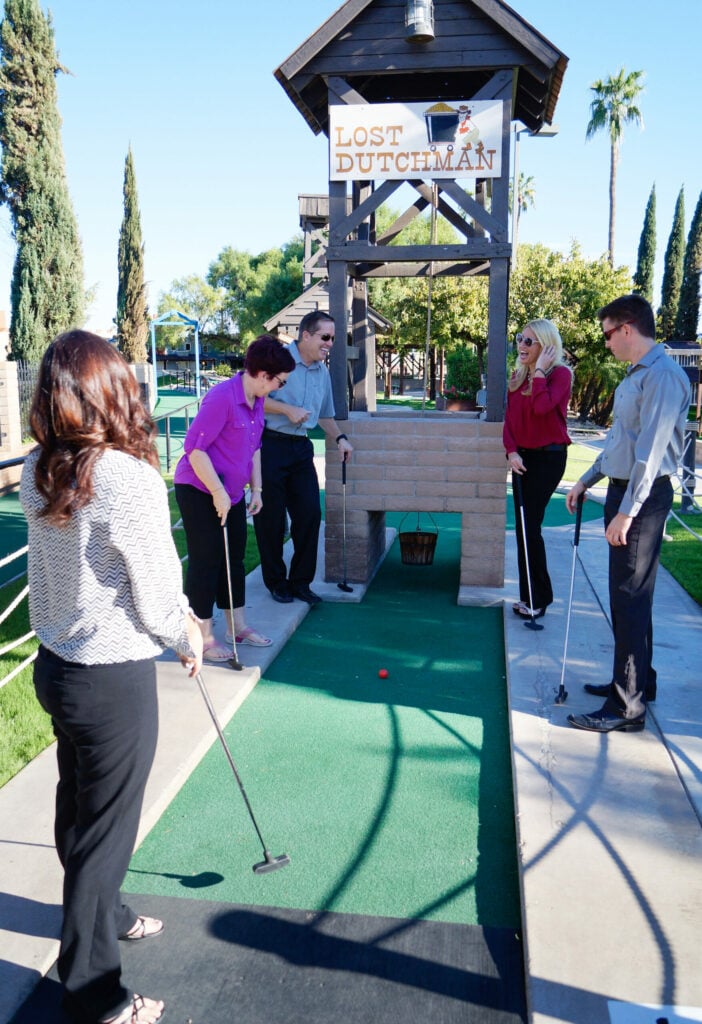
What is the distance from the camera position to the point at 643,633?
12.2 ft

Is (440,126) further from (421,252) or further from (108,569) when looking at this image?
(108,569)

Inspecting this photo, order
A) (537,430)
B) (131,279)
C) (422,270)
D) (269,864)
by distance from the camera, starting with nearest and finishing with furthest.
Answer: (269,864) < (537,430) < (422,270) < (131,279)

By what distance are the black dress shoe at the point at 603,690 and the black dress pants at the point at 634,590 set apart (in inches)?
10.1

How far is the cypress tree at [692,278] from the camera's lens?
38.6 meters

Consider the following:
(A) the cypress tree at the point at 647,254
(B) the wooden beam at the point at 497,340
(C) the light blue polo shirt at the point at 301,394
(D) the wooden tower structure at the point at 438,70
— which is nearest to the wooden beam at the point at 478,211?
(D) the wooden tower structure at the point at 438,70

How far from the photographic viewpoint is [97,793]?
6.79 ft

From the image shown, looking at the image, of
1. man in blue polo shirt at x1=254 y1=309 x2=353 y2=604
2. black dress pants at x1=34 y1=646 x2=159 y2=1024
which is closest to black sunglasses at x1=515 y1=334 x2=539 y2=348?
man in blue polo shirt at x1=254 y1=309 x2=353 y2=604

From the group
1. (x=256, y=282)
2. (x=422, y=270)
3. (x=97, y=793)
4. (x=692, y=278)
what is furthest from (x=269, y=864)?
(x=256, y=282)

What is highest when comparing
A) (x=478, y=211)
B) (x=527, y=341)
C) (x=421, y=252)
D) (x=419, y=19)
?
(x=419, y=19)

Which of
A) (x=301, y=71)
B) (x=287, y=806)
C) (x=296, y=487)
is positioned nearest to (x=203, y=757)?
(x=287, y=806)

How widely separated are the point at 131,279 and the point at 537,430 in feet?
112

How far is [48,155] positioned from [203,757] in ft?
76.2

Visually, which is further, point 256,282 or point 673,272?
point 256,282

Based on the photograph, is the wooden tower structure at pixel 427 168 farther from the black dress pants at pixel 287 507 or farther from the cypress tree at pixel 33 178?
the cypress tree at pixel 33 178
